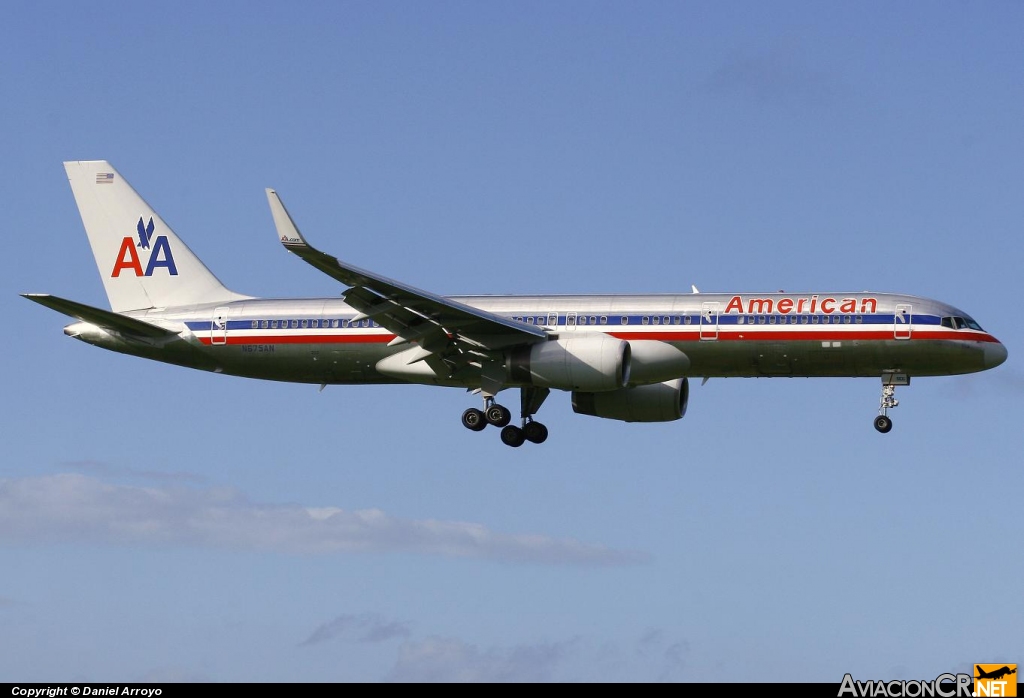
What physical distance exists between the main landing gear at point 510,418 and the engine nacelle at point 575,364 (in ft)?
8.09

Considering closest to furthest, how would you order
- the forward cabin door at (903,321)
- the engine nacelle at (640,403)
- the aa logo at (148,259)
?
the forward cabin door at (903,321) → the engine nacelle at (640,403) → the aa logo at (148,259)

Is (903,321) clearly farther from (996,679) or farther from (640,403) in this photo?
(996,679)

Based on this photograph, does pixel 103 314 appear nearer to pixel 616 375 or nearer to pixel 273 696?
pixel 616 375

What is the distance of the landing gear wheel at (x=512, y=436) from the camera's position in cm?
6444

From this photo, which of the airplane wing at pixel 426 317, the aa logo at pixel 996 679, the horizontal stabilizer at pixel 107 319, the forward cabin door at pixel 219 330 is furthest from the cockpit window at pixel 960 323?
the horizontal stabilizer at pixel 107 319

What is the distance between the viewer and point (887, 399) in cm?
6081

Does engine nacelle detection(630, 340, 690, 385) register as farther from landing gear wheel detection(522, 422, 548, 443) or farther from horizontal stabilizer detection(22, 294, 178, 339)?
horizontal stabilizer detection(22, 294, 178, 339)

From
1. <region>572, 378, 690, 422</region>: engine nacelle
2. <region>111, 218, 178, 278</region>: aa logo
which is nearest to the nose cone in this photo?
<region>572, 378, 690, 422</region>: engine nacelle

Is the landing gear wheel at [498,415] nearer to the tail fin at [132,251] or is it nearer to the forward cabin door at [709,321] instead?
the forward cabin door at [709,321]

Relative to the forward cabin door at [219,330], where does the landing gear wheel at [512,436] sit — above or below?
below

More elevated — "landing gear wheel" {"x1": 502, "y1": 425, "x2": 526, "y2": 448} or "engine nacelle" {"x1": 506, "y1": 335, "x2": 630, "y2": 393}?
"engine nacelle" {"x1": 506, "y1": 335, "x2": 630, "y2": 393}

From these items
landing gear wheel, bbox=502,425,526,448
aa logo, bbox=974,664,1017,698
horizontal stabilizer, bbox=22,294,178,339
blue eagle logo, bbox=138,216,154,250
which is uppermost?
blue eagle logo, bbox=138,216,154,250

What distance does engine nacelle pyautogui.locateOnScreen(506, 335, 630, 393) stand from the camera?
193 feet

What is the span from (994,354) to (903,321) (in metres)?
3.70
